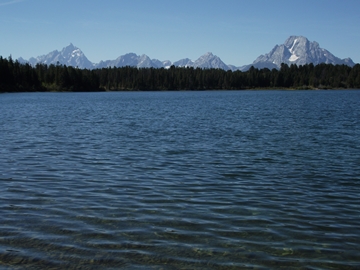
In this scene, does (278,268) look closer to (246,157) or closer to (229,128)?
(246,157)

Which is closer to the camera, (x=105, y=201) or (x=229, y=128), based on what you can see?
(x=105, y=201)

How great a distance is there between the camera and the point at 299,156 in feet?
74.4

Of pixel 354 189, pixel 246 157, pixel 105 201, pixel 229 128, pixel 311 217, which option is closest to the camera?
pixel 311 217

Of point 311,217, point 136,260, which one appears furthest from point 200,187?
point 136,260

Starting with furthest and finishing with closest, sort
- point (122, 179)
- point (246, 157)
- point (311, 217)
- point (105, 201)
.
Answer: point (246, 157), point (122, 179), point (105, 201), point (311, 217)

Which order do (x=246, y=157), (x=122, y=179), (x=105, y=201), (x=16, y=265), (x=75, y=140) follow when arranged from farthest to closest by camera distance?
(x=75, y=140)
(x=246, y=157)
(x=122, y=179)
(x=105, y=201)
(x=16, y=265)

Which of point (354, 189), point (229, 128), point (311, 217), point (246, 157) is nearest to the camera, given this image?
point (311, 217)

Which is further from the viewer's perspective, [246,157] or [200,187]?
[246,157]

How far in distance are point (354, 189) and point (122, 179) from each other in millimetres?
9376

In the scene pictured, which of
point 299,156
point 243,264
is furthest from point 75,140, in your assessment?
point 243,264

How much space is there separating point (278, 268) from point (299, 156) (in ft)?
47.6

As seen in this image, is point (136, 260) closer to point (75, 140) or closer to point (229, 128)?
point (75, 140)

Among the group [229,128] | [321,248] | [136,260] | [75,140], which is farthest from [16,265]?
[229,128]

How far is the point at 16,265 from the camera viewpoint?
893cm
